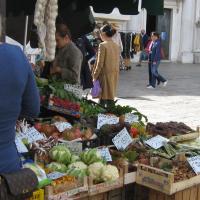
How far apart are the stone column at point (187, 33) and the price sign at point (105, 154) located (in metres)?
23.2

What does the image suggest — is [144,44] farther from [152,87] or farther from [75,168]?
[75,168]

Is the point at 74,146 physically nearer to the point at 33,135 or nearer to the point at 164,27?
the point at 33,135

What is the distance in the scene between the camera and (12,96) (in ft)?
8.92

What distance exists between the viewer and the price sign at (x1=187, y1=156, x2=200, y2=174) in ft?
14.7

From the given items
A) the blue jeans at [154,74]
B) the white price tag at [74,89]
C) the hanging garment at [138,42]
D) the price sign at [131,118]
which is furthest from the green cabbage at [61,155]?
the hanging garment at [138,42]

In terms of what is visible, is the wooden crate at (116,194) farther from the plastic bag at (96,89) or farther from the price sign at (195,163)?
the plastic bag at (96,89)

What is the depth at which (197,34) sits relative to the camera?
27.9 meters

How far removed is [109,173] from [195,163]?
2.98 feet

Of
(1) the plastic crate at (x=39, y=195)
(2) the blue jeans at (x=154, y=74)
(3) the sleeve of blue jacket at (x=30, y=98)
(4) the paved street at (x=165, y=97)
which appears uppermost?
(3) the sleeve of blue jacket at (x=30, y=98)

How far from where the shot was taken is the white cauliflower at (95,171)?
4.04 metres

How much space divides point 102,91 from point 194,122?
219 centimetres

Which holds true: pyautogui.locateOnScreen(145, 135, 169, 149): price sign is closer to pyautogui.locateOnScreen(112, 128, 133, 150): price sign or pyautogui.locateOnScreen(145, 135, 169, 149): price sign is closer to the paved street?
pyautogui.locateOnScreen(112, 128, 133, 150): price sign

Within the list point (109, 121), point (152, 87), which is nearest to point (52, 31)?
point (109, 121)

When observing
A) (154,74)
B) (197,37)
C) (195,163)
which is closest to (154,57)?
(154,74)
